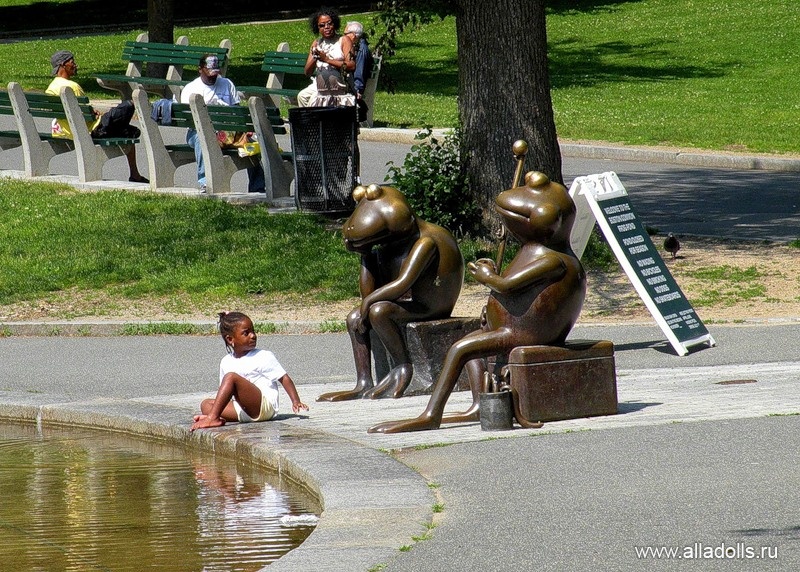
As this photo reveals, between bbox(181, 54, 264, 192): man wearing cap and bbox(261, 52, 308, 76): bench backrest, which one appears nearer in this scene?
bbox(181, 54, 264, 192): man wearing cap

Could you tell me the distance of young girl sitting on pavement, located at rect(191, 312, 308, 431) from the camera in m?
7.58

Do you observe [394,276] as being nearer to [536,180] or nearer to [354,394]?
[354,394]

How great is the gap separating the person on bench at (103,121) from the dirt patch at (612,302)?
4.32 metres

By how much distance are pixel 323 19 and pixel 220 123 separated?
11.3ft

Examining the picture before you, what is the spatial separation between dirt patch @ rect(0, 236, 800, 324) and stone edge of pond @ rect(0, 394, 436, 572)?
11.1 feet

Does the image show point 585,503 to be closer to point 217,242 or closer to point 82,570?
point 82,570

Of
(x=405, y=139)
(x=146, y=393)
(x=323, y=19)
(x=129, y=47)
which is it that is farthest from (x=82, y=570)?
(x=129, y=47)

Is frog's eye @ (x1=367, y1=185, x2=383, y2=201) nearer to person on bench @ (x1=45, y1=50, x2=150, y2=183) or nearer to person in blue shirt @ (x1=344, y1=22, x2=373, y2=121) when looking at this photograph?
person on bench @ (x1=45, y1=50, x2=150, y2=183)

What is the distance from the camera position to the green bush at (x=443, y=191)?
1356 cm

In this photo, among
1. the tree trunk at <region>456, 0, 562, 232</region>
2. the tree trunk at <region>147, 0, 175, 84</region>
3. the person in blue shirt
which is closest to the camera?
the tree trunk at <region>456, 0, 562, 232</region>

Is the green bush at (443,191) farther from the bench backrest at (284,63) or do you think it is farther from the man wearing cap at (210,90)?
the bench backrest at (284,63)

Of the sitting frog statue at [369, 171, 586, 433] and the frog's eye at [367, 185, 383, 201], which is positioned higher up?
the frog's eye at [367, 185, 383, 201]

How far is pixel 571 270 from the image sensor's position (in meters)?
7.12

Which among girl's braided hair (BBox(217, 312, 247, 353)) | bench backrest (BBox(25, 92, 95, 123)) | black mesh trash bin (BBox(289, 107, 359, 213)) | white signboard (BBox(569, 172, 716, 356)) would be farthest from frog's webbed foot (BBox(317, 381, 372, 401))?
bench backrest (BBox(25, 92, 95, 123))
